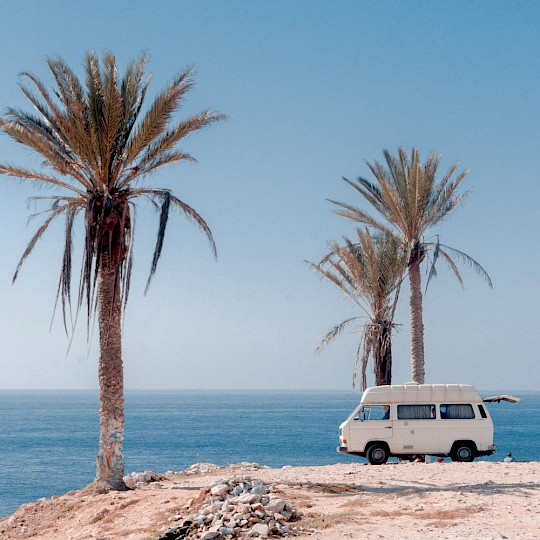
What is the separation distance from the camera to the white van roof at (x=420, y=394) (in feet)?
71.8

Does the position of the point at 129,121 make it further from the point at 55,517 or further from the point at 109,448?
the point at 55,517

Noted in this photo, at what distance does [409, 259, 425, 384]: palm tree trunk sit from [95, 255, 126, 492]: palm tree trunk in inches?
497

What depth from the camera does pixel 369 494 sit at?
15.7 metres

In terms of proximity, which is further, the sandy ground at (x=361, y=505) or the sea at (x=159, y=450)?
the sea at (x=159, y=450)

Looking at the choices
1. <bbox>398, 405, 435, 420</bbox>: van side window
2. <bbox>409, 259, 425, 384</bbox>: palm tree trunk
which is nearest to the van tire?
<bbox>398, 405, 435, 420</bbox>: van side window

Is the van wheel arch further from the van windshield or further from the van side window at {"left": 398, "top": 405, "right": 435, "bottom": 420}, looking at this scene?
the van side window at {"left": 398, "top": 405, "right": 435, "bottom": 420}

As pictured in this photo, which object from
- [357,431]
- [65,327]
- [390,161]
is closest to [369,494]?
[357,431]

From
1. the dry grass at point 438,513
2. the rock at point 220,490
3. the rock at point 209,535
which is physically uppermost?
the rock at point 220,490

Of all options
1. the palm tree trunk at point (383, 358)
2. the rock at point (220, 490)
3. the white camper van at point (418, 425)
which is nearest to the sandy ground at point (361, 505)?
the rock at point (220, 490)

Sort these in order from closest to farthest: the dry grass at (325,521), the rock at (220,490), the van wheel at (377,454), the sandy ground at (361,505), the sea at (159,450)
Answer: the sandy ground at (361,505) < the dry grass at (325,521) < the rock at (220,490) < the van wheel at (377,454) < the sea at (159,450)

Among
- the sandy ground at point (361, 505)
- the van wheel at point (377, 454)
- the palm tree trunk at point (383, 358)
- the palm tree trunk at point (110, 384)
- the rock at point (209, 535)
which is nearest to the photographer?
the sandy ground at point (361, 505)

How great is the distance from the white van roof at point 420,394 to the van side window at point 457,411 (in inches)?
6.1

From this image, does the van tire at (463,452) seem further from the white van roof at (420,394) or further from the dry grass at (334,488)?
the dry grass at (334,488)

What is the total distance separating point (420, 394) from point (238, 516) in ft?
32.9
